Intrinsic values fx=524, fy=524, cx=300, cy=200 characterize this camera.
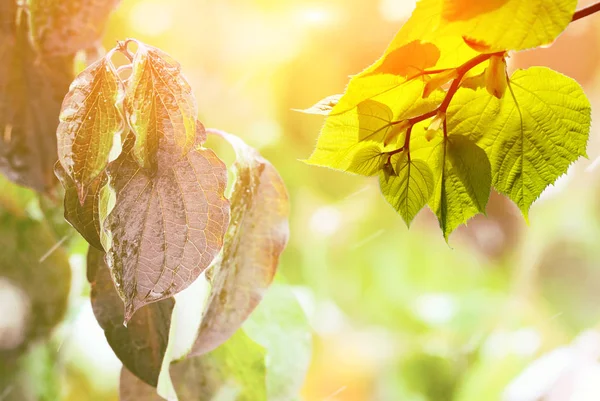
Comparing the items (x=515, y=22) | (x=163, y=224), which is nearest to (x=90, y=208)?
(x=163, y=224)

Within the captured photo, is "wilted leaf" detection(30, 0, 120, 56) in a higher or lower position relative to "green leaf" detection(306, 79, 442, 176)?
lower

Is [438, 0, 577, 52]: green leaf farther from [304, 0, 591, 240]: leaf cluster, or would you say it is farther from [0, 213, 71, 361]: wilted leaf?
[0, 213, 71, 361]: wilted leaf

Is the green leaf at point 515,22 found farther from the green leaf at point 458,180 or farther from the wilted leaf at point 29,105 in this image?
the wilted leaf at point 29,105

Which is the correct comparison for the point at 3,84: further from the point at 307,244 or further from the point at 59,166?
the point at 307,244

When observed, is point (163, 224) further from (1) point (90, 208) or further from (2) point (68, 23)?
(2) point (68, 23)

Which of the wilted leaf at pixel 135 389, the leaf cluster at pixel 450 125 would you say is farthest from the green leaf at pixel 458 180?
the wilted leaf at pixel 135 389

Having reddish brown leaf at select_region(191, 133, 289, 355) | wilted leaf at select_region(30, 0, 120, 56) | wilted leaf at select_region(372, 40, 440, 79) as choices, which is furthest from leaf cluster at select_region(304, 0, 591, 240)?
wilted leaf at select_region(30, 0, 120, 56)
